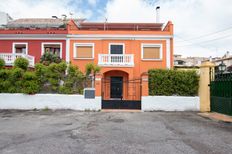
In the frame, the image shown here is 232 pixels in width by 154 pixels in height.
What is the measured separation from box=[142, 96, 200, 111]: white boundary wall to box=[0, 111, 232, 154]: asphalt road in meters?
2.59

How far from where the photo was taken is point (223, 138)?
518cm

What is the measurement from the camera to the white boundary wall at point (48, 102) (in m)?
9.91

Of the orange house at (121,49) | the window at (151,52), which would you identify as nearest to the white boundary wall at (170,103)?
the orange house at (121,49)

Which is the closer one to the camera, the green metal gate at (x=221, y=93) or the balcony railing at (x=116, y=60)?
the green metal gate at (x=221, y=93)

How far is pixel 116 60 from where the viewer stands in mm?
14797

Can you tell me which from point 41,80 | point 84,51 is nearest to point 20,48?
point 84,51

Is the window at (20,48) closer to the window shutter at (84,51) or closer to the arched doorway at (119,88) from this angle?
the window shutter at (84,51)

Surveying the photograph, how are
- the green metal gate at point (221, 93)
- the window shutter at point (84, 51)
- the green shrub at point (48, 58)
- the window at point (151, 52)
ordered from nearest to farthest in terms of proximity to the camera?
1. the green metal gate at point (221, 93)
2. the green shrub at point (48, 58)
3. the window at point (151, 52)
4. the window shutter at point (84, 51)

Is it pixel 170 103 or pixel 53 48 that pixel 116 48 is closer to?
pixel 53 48

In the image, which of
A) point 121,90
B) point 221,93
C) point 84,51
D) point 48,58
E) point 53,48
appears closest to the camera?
point 221,93

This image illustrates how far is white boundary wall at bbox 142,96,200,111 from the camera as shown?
973 cm

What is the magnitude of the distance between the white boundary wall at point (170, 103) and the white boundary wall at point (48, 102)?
3.14 meters

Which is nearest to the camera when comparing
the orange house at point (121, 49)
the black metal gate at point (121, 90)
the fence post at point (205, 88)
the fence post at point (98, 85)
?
the fence post at point (205, 88)

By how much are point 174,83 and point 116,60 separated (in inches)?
254
